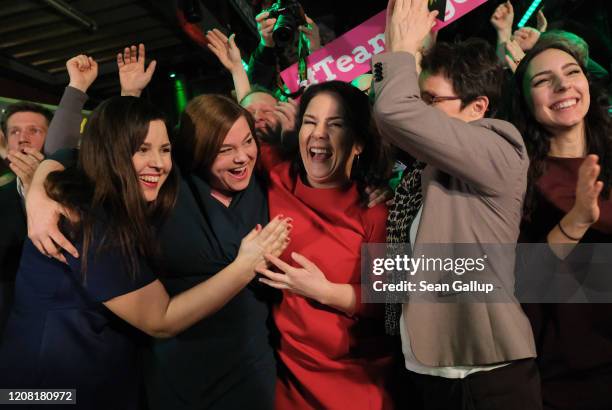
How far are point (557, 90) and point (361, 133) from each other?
666 millimetres

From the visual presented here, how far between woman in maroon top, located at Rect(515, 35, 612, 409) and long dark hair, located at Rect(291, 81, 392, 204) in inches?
19.6

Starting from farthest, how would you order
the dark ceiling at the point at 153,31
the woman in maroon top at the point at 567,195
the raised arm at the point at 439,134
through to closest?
the dark ceiling at the point at 153,31, the woman in maroon top at the point at 567,195, the raised arm at the point at 439,134

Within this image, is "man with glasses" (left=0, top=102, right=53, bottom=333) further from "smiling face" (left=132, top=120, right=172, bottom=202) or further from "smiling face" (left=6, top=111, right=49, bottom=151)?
"smiling face" (left=132, top=120, right=172, bottom=202)

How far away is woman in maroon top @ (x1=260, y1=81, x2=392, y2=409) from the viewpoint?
4.61 ft

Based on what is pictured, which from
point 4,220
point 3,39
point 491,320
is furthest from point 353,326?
point 3,39

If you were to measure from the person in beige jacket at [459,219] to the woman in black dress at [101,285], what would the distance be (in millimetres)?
547

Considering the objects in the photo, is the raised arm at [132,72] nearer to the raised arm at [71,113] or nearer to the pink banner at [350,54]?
the raised arm at [71,113]

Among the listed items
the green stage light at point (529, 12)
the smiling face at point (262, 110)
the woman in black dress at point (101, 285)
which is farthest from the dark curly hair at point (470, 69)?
the green stage light at point (529, 12)

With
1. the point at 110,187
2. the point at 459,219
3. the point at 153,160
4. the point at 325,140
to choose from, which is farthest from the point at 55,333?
the point at 459,219

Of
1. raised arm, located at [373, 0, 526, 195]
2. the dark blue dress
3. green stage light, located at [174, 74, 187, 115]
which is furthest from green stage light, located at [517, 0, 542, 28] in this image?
green stage light, located at [174, 74, 187, 115]

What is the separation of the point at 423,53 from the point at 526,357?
94cm

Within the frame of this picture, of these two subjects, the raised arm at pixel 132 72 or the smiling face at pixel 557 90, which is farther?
the raised arm at pixel 132 72

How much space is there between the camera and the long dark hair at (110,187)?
50.2 inches

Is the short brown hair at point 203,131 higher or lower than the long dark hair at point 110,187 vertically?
higher
